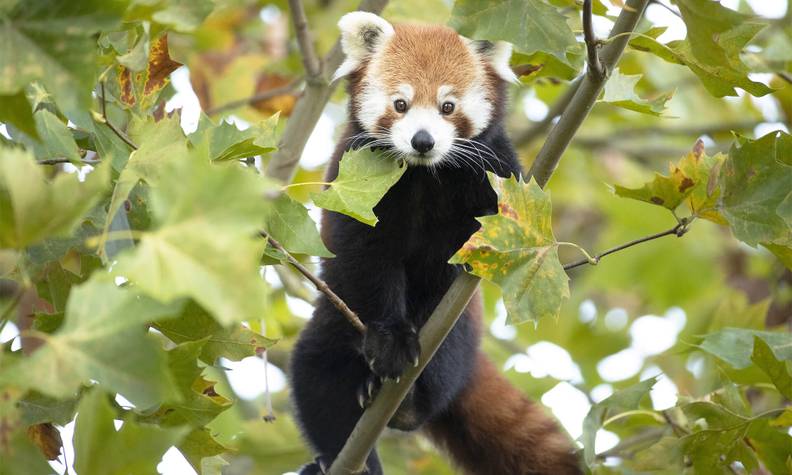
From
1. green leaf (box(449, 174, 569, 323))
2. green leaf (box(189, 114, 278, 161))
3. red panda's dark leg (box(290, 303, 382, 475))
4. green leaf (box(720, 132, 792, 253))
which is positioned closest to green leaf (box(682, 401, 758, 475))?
green leaf (box(720, 132, 792, 253))

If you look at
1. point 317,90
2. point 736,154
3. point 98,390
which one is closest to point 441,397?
point 317,90

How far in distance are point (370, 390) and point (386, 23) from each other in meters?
1.45

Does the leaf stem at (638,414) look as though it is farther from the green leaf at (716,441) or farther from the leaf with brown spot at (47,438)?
the leaf with brown spot at (47,438)

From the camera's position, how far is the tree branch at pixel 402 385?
274cm

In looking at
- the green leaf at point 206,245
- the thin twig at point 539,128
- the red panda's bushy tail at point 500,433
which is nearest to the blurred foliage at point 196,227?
the green leaf at point 206,245

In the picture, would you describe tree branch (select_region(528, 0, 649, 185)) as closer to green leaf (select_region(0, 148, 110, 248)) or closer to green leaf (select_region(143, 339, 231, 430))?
green leaf (select_region(143, 339, 231, 430))

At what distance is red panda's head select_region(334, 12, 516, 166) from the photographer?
142 inches

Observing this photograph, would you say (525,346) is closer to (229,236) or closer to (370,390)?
(370,390)

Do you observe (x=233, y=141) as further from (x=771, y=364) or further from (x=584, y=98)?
(x=771, y=364)

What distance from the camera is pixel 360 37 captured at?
154 inches

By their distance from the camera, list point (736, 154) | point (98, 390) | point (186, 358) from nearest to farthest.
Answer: point (98, 390)
point (186, 358)
point (736, 154)

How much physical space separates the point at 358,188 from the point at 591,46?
68 centimetres

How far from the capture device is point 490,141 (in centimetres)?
373

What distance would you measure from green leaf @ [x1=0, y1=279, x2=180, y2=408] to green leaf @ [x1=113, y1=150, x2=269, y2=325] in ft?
0.43
